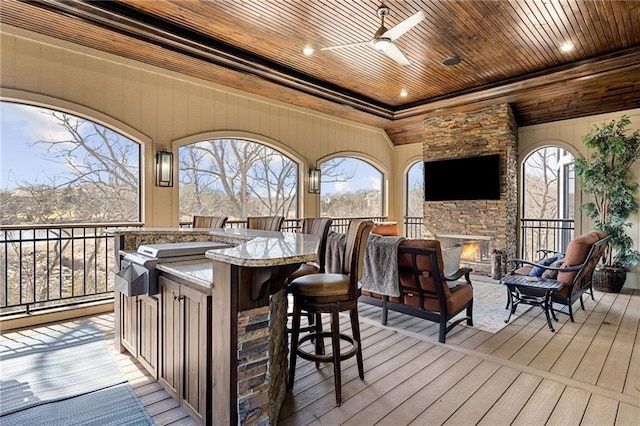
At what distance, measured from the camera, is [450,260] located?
349 centimetres

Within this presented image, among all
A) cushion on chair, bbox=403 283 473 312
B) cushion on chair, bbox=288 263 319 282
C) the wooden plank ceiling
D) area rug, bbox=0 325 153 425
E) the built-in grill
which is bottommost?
area rug, bbox=0 325 153 425

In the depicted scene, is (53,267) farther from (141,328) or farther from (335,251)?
(335,251)

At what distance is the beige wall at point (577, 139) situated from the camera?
5.84 meters

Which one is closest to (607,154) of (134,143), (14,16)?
(134,143)

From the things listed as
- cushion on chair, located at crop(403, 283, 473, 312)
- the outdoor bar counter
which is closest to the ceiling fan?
the outdoor bar counter

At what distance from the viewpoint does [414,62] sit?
5.04m

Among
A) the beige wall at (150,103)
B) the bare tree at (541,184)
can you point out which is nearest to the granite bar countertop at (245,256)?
the beige wall at (150,103)

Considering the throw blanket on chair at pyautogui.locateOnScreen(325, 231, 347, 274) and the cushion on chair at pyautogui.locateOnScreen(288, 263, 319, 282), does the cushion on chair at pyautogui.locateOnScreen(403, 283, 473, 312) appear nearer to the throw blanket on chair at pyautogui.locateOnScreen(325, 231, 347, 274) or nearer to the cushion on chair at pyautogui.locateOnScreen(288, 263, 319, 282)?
the throw blanket on chair at pyautogui.locateOnScreen(325, 231, 347, 274)

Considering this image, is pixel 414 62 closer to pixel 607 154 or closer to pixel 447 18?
pixel 447 18

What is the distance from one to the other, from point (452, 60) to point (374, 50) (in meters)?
1.23

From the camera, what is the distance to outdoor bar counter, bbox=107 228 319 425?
170 centimetres

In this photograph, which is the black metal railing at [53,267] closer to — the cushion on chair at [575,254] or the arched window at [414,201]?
the cushion on chair at [575,254]

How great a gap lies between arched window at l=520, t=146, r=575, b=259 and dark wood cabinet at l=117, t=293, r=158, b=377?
281 inches

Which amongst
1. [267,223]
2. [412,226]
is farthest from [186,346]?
[412,226]
